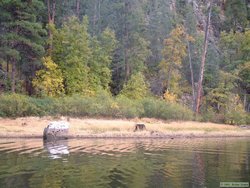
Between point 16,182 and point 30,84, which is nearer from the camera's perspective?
point 16,182

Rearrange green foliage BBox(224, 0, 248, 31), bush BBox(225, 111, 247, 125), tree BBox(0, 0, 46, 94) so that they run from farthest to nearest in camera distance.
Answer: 1. green foliage BBox(224, 0, 248, 31)
2. bush BBox(225, 111, 247, 125)
3. tree BBox(0, 0, 46, 94)

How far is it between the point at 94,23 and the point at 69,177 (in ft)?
127

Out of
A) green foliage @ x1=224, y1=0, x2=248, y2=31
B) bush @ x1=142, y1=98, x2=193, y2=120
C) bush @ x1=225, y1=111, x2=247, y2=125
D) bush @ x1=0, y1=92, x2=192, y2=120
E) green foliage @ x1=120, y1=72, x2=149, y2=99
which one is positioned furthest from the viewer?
green foliage @ x1=224, y1=0, x2=248, y2=31

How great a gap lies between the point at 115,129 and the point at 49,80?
11926mm

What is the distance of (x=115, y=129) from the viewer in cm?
3012

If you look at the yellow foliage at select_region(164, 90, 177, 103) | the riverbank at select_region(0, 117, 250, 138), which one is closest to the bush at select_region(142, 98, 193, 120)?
the riverbank at select_region(0, 117, 250, 138)

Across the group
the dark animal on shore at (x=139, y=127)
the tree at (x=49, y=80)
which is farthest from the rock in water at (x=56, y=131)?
the tree at (x=49, y=80)

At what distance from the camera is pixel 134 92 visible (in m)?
45.8

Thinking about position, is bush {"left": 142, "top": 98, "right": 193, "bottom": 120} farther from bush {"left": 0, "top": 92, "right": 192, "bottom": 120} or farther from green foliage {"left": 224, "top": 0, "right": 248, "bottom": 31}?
green foliage {"left": 224, "top": 0, "right": 248, "bottom": 31}

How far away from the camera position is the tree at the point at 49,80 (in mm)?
38844

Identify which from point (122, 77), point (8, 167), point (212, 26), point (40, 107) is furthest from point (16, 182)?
point (212, 26)

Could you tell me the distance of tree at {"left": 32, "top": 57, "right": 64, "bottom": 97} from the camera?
1529 inches

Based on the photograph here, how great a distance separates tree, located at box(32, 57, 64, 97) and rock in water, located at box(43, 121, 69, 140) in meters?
12.1

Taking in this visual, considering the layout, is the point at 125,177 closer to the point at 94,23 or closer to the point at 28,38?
the point at 28,38
